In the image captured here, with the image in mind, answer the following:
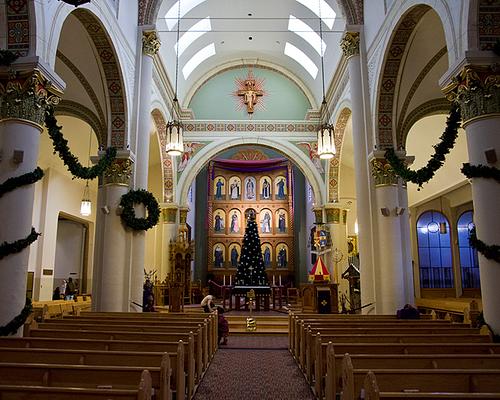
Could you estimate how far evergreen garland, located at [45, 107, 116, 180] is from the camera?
25.6 feet

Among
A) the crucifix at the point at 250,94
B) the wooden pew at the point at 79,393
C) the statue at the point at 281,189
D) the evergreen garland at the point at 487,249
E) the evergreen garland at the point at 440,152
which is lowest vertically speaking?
the wooden pew at the point at 79,393

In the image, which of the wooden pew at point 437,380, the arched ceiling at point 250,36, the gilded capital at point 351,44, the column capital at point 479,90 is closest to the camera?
the wooden pew at point 437,380

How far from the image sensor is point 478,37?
6777 mm

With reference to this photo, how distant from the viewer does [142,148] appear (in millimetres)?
11977

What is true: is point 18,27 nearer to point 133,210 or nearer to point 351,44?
point 133,210

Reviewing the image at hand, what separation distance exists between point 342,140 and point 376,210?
279 inches

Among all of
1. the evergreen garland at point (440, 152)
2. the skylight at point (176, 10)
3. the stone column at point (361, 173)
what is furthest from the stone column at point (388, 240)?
the skylight at point (176, 10)

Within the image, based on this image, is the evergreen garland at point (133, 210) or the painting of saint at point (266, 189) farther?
the painting of saint at point (266, 189)

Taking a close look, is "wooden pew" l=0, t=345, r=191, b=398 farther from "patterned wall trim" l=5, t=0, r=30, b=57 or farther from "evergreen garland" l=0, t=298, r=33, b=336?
"patterned wall trim" l=5, t=0, r=30, b=57

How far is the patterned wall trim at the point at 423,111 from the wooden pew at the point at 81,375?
32.3 ft

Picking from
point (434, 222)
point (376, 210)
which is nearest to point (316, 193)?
point (434, 222)

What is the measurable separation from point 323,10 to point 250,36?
4.02m

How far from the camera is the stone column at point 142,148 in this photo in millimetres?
11344

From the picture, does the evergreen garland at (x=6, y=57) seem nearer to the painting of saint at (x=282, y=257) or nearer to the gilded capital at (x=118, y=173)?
the gilded capital at (x=118, y=173)
